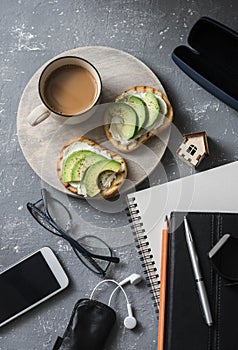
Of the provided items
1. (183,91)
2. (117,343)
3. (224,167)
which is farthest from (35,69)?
(117,343)

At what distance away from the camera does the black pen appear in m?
1.09

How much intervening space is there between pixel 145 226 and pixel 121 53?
278mm

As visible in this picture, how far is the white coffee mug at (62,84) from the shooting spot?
1.16 metres

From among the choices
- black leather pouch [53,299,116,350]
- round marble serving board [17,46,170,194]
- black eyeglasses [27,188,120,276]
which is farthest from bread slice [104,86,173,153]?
black leather pouch [53,299,116,350]

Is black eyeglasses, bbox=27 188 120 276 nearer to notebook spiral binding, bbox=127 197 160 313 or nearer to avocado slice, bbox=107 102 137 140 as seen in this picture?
notebook spiral binding, bbox=127 197 160 313

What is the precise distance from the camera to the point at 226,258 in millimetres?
1104

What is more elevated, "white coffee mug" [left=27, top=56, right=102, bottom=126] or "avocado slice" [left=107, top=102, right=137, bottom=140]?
"white coffee mug" [left=27, top=56, right=102, bottom=126]

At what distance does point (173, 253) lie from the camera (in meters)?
Answer: 1.12

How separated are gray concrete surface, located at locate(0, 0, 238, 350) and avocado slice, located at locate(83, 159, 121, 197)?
0.04m

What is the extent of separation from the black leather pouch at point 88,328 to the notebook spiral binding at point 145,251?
8cm

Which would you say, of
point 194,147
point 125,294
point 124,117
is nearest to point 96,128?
point 124,117

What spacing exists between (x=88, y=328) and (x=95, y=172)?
9.5 inches

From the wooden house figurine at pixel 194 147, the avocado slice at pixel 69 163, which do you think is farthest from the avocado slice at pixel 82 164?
the wooden house figurine at pixel 194 147

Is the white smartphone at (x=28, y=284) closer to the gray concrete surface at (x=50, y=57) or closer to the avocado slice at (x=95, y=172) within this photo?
the gray concrete surface at (x=50, y=57)
